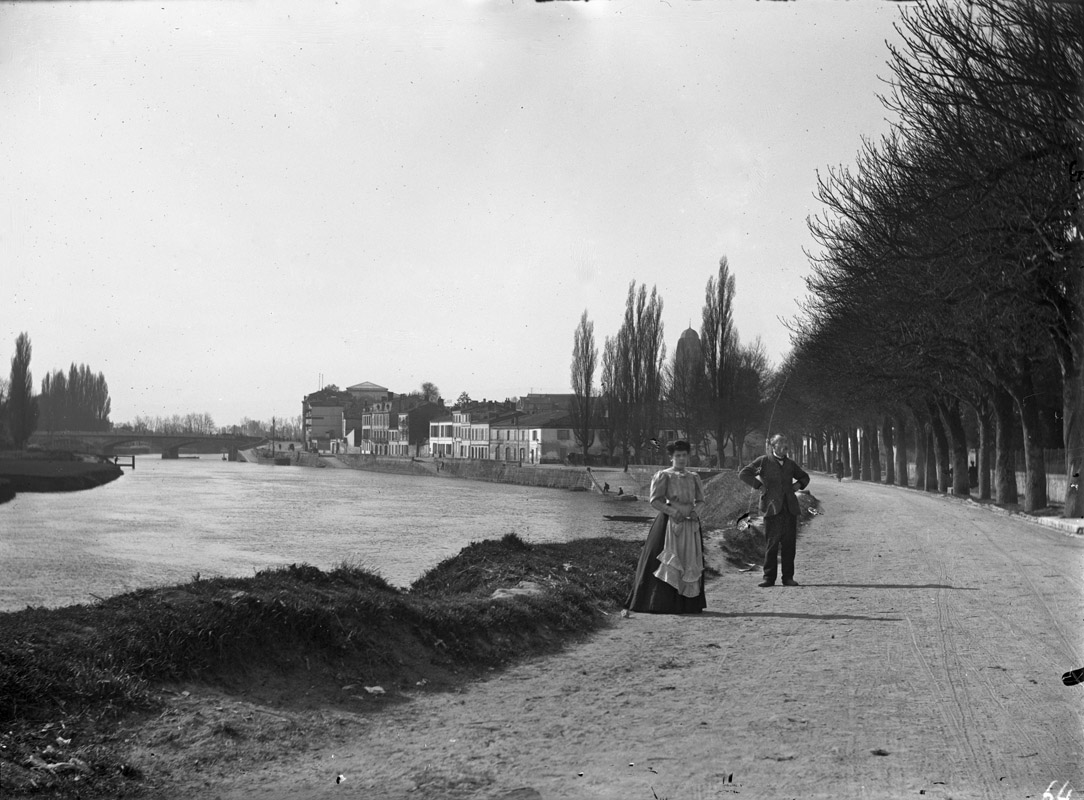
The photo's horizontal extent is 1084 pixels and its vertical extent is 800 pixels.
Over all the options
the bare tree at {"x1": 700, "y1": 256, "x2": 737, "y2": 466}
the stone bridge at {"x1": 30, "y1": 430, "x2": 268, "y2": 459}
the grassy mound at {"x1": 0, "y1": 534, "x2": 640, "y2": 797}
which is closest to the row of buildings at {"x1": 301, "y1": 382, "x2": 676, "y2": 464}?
the stone bridge at {"x1": 30, "y1": 430, "x2": 268, "y2": 459}

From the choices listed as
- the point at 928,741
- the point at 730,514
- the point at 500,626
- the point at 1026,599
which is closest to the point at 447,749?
the point at 928,741

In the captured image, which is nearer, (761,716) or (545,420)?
(761,716)

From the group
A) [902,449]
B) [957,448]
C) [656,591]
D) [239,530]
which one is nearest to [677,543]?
[656,591]

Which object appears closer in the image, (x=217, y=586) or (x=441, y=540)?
(x=217, y=586)

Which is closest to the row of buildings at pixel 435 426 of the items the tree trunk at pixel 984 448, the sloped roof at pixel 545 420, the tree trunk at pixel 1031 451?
the sloped roof at pixel 545 420

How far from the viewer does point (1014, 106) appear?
17906 mm

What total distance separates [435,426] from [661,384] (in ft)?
248

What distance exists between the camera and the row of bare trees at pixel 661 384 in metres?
67.3

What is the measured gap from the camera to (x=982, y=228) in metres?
20.0

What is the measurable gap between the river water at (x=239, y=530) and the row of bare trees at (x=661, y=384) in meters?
12.3

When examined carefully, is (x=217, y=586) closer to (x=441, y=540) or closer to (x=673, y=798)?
(x=673, y=798)

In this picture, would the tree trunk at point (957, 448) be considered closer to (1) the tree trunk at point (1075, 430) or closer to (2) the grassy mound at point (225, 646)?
(1) the tree trunk at point (1075, 430)

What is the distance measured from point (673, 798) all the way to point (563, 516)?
124ft

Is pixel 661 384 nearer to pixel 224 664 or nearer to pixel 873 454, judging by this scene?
pixel 873 454
